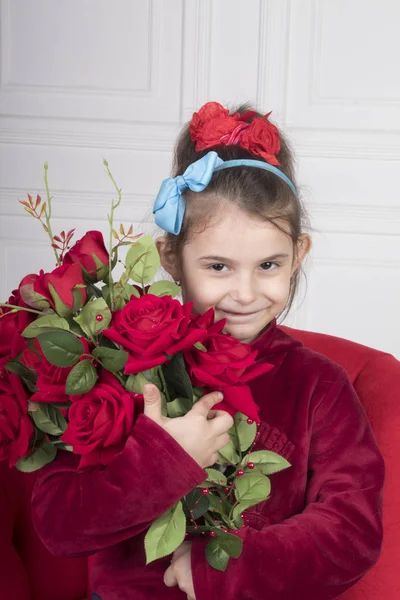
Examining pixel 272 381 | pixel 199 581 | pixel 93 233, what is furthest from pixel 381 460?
pixel 93 233

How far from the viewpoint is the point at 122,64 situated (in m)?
3.42

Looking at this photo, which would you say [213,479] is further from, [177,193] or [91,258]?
[177,193]

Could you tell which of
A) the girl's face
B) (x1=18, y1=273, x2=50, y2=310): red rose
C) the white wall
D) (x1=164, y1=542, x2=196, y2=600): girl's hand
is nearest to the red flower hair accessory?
the girl's face

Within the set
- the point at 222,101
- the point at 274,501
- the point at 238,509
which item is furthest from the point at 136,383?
the point at 222,101

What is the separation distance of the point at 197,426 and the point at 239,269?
33 cm

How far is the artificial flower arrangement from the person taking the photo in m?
1.12

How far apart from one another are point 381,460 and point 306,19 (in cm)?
236

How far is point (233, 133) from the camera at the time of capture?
1.53 meters

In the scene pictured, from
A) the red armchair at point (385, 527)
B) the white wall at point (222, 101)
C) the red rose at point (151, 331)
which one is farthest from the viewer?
the white wall at point (222, 101)

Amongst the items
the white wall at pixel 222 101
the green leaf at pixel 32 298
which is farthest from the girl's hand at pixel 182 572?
the white wall at pixel 222 101

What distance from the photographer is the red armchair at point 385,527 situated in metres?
1.52

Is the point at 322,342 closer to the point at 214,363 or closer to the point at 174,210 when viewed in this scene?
the point at 174,210

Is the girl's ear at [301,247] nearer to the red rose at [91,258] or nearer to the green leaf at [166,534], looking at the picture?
the red rose at [91,258]

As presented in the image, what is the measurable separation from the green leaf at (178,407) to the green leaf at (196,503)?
12cm
